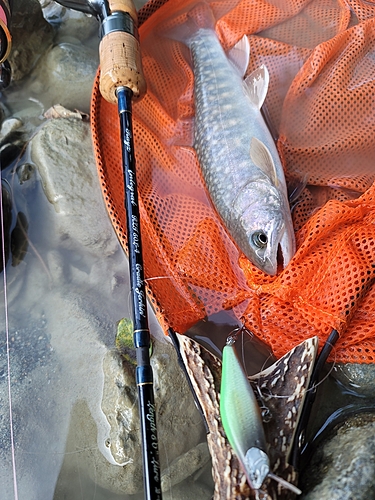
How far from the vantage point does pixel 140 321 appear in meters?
2.26

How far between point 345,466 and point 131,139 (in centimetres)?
197

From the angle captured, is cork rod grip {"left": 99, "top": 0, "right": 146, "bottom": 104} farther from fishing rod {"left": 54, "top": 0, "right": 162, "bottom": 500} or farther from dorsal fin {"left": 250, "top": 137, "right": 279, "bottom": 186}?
dorsal fin {"left": 250, "top": 137, "right": 279, "bottom": 186}

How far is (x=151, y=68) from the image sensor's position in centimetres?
347

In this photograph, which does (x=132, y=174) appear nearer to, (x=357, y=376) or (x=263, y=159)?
(x=263, y=159)

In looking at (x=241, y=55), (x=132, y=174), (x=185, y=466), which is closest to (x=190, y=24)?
(x=241, y=55)

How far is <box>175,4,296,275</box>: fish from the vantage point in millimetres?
2688

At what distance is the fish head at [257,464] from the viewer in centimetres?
192

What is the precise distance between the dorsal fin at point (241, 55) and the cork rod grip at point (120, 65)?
0.85 metres

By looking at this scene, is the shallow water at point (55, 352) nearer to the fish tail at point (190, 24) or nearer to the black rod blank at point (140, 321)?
Result: the black rod blank at point (140, 321)

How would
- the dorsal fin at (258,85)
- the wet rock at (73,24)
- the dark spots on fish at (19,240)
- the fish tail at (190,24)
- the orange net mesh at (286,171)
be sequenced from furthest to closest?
the wet rock at (73,24) → the fish tail at (190,24) → the dark spots on fish at (19,240) → the dorsal fin at (258,85) → the orange net mesh at (286,171)

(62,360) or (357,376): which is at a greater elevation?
(62,360)

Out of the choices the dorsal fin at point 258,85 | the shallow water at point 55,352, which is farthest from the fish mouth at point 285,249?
the dorsal fin at point 258,85

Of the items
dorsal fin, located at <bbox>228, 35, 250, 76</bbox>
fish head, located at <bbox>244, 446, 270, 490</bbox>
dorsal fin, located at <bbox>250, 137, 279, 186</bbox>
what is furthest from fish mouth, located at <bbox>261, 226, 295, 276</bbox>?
dorsal fin, located at <bbox>228, 35, 250, 76</bbox>

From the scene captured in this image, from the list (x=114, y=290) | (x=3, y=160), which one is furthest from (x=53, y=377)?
(x=3, y=160)
